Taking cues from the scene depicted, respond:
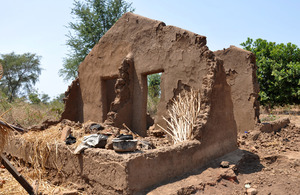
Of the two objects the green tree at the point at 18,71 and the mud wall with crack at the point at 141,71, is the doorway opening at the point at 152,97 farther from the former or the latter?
the green tree at the point at 18,71

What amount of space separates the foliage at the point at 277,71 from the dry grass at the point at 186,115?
30.9 ft

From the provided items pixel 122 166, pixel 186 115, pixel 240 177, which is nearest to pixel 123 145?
pixel 122 166

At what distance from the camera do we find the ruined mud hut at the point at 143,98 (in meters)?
3.53

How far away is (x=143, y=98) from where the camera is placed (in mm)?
6660

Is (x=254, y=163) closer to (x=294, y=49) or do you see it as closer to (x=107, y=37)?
A: (x=107, y=37)

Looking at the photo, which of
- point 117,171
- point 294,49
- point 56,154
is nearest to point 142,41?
point 56,154

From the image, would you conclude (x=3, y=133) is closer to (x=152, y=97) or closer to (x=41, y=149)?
(x=41, y=149)

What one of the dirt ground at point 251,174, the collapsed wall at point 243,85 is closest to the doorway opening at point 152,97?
the collapsed wall at point 243,85

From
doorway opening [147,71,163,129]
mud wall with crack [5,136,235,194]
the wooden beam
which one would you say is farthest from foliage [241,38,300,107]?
the wooden beam

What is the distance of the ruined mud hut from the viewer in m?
3.53

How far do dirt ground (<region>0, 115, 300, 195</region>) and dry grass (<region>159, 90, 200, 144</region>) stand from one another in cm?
67

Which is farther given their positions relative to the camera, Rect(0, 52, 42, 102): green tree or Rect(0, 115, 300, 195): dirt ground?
Rect(0, 52, 42, 102): green tree

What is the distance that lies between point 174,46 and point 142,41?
1.02 m

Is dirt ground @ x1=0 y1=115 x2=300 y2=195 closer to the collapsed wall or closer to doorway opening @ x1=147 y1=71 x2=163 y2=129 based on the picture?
the collapsed wall
